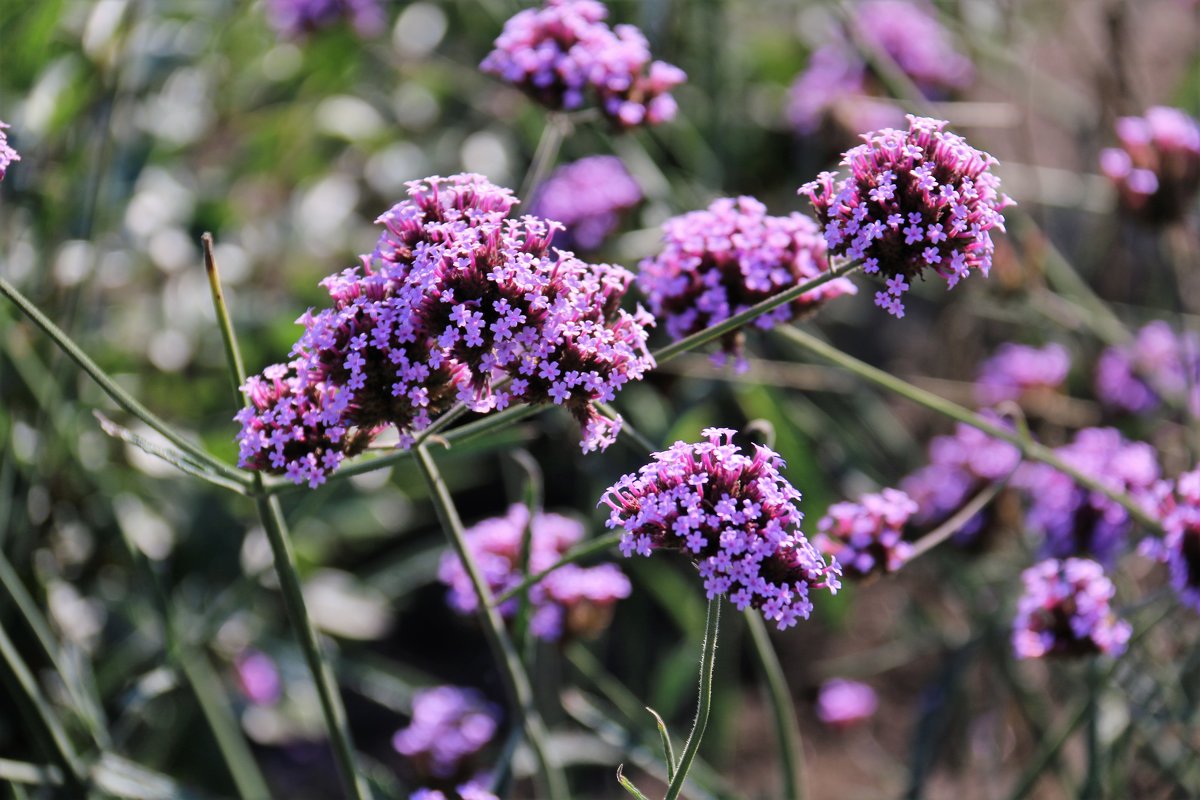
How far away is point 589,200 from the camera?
2627 millimetres

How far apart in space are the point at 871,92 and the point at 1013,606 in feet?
5.22

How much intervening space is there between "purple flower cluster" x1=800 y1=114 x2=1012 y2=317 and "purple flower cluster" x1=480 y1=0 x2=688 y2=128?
1.86 feet

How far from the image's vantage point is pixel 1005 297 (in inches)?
91.3

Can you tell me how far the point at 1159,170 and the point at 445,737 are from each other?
155 centimetres

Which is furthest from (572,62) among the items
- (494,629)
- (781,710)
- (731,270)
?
(781,710)

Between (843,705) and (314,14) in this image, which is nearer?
(843,705)

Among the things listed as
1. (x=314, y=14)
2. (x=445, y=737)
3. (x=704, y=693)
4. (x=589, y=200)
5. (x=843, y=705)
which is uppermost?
(x=314, y=14)

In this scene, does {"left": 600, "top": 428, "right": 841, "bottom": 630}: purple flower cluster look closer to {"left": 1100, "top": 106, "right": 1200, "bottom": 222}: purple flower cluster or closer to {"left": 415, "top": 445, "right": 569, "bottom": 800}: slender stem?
{"left": 415, "top": 445, "right": 569, "bottom": 800}: slender stem

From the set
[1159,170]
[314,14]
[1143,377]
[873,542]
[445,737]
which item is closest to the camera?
[873,542]

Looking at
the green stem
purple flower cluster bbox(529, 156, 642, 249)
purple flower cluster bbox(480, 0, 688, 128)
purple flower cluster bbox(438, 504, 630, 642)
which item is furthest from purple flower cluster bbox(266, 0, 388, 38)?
the green stem

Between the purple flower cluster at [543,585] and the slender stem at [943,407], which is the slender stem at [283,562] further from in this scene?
the slender stem at [943,407]

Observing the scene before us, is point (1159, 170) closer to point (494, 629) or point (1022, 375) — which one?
point (1022, 375)

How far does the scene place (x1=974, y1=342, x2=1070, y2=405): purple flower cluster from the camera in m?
2.66

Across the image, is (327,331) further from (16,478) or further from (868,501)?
(16,478)
